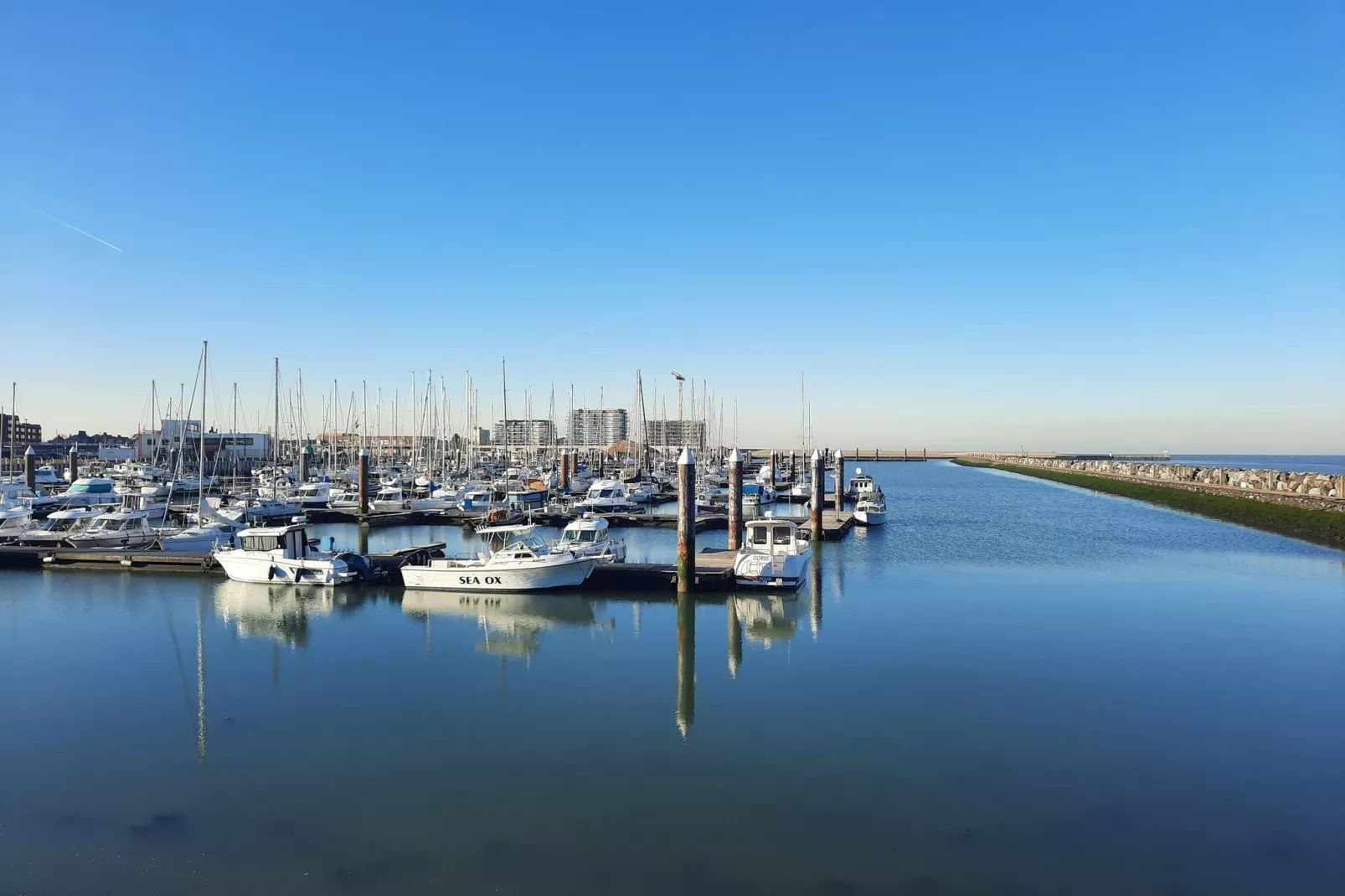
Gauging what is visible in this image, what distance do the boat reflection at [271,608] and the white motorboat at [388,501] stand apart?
94.3ft

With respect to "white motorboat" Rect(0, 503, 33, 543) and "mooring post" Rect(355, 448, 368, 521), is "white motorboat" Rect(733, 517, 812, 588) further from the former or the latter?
"white motorboat" Rect(0, 503, 33, 543)

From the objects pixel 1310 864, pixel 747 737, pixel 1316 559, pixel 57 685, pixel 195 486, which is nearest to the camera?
pixel 1310 864

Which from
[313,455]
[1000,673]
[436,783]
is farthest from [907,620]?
[313,455]

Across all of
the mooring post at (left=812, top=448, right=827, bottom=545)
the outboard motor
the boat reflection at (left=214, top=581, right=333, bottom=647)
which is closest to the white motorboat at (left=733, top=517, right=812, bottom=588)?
the mooring post at (left=812, top=448, right=827, bottom=545)

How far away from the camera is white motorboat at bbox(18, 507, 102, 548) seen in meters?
40.4

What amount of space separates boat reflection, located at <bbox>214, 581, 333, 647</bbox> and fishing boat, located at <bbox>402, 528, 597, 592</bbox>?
3.66 meters

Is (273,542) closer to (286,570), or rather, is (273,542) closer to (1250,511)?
(286,570)

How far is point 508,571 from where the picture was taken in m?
30.7

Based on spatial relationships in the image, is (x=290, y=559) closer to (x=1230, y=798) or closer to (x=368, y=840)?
(x=368, y=840)

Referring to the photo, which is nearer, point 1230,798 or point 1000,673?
point 1230,798

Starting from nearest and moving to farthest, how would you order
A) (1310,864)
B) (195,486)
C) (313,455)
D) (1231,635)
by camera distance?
(1310,864), (1231,635), (195,486), (313,455)

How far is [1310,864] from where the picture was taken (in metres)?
11.6

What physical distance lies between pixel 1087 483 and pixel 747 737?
4278 inches

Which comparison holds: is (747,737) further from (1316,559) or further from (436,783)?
(1316,559)
